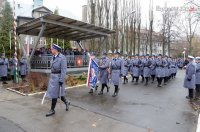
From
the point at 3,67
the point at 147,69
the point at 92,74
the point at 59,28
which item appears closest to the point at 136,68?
the point at 147,69

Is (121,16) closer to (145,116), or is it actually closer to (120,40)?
(120,40)

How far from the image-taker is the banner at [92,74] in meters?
11.2

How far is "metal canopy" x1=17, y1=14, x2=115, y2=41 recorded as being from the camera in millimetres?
13316

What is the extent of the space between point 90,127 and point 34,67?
10.5 m

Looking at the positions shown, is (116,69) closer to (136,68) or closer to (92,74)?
(92,74)

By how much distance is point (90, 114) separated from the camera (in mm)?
7395

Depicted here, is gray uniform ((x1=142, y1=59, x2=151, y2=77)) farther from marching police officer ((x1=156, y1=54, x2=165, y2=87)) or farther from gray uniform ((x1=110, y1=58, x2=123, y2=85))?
gray uniform ((x1=110, y1=58, x2=123, y2=85))

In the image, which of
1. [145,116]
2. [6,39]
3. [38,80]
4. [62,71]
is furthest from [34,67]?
[6,39]

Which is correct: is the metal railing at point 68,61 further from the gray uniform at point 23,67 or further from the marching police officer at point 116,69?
the marching police officer at point 116,69

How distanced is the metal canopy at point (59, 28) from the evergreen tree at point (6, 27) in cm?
1517

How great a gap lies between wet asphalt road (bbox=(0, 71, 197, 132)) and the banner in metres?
1.22

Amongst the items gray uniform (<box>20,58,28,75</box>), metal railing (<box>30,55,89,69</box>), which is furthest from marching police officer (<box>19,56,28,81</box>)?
metal railing (<box>30,55,89,69</box>)

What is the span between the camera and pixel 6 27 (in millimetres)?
36688

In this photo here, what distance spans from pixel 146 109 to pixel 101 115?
1.76 meters
